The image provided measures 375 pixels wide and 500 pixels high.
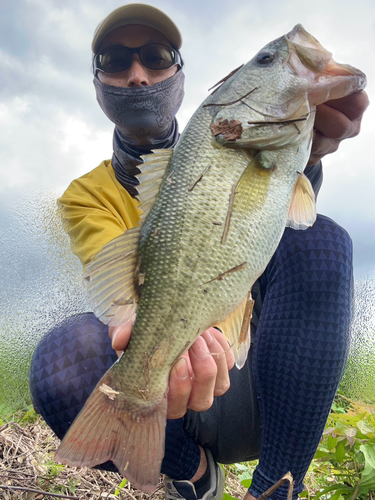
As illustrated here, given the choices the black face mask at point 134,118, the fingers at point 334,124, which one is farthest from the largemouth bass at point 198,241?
the black face mask at point 134,118

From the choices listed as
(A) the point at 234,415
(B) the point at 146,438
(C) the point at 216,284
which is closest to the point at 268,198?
(C) the point at 216,284

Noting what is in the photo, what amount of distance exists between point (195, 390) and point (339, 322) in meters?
0.65

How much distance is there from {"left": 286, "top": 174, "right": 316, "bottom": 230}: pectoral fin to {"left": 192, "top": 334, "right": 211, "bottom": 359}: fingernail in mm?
476

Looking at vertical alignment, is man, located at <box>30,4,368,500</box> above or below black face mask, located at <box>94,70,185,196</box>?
below

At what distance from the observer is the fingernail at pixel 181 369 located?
3.30 ft

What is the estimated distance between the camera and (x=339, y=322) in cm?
134

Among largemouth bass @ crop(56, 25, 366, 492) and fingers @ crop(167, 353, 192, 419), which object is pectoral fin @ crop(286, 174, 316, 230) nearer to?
largemouth bass @ crop(56, 25, 366, 492)

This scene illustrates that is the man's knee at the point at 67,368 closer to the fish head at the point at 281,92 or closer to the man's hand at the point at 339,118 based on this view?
the fish head at the point at 281,92

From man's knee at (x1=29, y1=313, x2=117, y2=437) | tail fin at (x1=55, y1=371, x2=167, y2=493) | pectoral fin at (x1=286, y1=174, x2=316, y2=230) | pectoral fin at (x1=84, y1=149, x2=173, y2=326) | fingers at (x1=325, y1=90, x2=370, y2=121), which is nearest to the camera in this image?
tail fin at (x1=55, y1=371, x2=167, y2=493)

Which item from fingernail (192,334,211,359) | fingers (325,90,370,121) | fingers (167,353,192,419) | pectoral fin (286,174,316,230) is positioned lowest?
fingers (167,353,192,419)

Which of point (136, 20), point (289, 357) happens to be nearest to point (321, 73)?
point (289, 357)

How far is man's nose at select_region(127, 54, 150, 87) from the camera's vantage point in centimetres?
200

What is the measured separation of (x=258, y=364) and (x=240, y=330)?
492 millimetres

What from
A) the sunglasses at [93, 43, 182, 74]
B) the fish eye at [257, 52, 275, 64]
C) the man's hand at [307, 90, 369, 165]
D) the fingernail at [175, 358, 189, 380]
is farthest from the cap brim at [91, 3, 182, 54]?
the fingernail at [175, 358, 189, 380]
